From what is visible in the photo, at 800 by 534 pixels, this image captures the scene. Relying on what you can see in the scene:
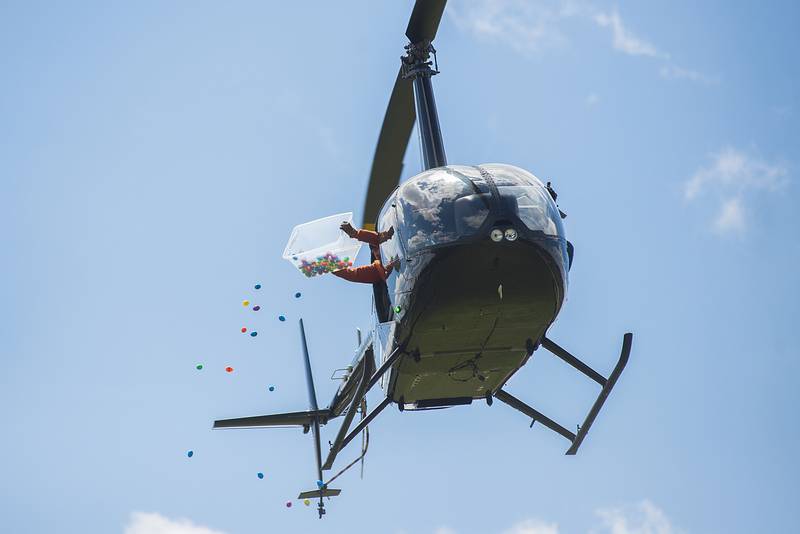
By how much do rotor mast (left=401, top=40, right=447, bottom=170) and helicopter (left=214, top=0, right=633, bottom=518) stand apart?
3cm

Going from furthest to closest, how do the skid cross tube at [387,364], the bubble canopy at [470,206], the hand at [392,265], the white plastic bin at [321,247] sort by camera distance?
1. the skid cross tube at [387,364]
2. the white plastic bin at [321,247]
3. the hand at [392,265]
4. the bubble canopy at [470,206]

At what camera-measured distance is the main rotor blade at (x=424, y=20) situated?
1781cm

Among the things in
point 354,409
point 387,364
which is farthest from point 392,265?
point 354,409

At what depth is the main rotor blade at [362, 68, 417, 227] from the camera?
1841cm

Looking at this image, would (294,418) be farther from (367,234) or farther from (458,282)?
(458,282)

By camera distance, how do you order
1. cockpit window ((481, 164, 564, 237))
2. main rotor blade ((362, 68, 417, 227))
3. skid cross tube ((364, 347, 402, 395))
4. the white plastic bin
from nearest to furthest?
cockpit window ((481, 164, 564, 237))
the white plastic bin
skid cross tube ((364, 347, 402, 395))
main rotor blade ((362, 68, 417, 227))

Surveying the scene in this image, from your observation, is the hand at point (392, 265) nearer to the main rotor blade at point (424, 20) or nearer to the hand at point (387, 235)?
the hand at point (387, 235)

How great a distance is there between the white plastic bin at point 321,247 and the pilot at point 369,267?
0.33ft

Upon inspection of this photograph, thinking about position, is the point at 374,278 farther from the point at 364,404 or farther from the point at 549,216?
the point at 364,404

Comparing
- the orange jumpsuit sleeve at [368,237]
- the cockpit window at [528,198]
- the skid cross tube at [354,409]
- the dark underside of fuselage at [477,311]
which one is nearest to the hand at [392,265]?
the orange jumpsuit sleeve at [368,237]

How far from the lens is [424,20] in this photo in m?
18.3

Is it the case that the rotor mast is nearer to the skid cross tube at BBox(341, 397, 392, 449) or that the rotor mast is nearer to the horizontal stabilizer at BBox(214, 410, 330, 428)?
the skid cross tube at BBox(341, 397, 392, 449)

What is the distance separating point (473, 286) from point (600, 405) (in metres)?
4.24

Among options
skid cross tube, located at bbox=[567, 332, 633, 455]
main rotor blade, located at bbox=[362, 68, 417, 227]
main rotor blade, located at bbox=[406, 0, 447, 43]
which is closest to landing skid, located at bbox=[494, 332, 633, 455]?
skid cross tube, located at bbox=[567, 332, 633, 455]
